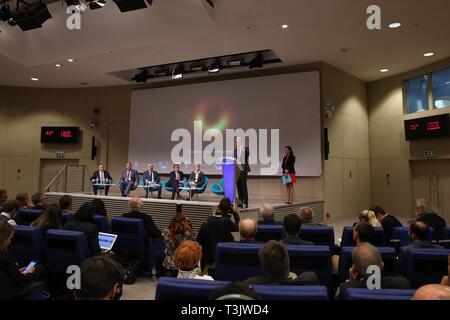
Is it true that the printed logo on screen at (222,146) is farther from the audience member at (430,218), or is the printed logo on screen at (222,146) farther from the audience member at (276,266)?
the audience member at (276,266)

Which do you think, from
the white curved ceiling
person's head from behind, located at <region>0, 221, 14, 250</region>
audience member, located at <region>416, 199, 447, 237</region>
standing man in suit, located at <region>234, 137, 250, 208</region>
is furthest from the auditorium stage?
person's head from behind, located at <region>0, 221, 14, 250</region>

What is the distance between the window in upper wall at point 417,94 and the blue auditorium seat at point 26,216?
368 inches

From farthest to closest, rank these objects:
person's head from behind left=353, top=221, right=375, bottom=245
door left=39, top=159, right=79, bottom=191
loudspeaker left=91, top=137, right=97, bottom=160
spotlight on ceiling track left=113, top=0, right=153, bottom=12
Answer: door left=39, top=159, right=79, bottom=191
loudspeaker left=91, top=137, right=97, bottom=160
spotlight on ceiling track left=113, top=0, right=153, bottom=12
person's head from behind left=353, top=221, right=375, bottom=245

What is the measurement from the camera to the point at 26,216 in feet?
13.8

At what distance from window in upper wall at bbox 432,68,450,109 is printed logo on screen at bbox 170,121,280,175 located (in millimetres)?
4221

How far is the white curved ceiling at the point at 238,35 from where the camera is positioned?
5.55 meters

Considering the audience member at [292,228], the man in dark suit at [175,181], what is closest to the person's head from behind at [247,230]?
the audience member at [292,228]

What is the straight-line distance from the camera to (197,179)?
7.21m

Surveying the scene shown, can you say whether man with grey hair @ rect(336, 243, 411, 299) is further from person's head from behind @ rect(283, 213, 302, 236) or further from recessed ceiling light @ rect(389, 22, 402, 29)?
recessed ceiling light @ rect(389, 22, 402, 29)

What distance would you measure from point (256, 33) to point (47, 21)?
13.9 feet

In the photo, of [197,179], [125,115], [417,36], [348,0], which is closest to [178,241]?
[197,179]

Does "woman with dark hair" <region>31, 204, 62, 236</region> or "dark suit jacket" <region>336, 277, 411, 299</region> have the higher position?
"woman with dark hair" <region>31, 204, 62, 236</region>

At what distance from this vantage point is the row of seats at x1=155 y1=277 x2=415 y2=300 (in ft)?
4.29

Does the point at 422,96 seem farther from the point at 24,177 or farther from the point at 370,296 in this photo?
the point at 24,177
